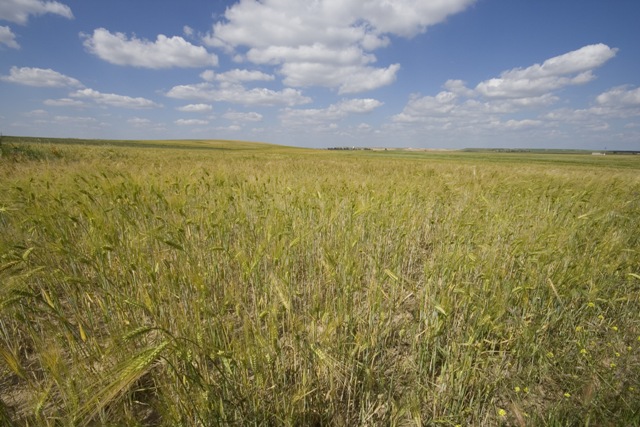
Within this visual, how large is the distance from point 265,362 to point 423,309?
1.07 meters

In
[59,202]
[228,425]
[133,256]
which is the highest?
[59,202]

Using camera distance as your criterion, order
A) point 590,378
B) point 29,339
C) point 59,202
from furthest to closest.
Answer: point 59,202
point 29,339
point 590,378

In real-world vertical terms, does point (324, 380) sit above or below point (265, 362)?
below

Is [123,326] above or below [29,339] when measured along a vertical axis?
above

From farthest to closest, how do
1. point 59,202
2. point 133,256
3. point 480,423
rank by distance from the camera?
point 59,202
point 133,256
point 480,423

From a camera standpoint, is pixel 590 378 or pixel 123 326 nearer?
pixel 590 378

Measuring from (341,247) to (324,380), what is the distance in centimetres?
128

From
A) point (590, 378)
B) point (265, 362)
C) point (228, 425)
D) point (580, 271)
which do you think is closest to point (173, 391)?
point (228, 425)

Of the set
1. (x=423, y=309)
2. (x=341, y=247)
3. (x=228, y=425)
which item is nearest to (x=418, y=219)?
(x=341, y=247)

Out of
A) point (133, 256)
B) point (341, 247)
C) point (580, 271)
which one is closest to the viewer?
point (580, 271)

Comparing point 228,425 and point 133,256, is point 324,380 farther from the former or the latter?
point 133,256

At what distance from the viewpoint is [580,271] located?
2.23 m

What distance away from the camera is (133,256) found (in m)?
2.38

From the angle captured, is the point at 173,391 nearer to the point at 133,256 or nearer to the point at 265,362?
the point at 265,362
